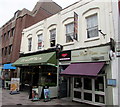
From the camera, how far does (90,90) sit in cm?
870

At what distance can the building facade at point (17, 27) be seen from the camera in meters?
17.4

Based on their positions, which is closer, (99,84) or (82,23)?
(99,84)

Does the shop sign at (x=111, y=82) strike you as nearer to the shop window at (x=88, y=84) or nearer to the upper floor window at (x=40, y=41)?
the shop window at (x=88, y=84)

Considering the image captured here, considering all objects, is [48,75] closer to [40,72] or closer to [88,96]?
[40,72]

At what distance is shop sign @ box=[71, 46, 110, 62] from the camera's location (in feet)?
26.0

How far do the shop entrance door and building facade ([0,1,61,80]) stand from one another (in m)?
10.0

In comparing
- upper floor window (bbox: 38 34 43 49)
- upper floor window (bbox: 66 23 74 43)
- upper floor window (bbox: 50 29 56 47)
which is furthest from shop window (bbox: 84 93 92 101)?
upper floor window (bbox: 38 34 43 49)

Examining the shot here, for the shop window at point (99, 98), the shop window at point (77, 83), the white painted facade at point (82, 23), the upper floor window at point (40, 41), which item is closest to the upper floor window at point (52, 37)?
the white painted facade at point (82, 23)

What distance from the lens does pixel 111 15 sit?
798 centimetres

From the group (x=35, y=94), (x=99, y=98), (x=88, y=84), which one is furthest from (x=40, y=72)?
(x=99, y=98)

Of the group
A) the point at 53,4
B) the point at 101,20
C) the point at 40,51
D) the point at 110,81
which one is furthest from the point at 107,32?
the point at 53,4

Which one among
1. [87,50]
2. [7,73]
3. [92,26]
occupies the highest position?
[92,26]

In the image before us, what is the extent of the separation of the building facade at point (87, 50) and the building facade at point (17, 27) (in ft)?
20.8

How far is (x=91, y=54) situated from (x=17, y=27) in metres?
13.4
